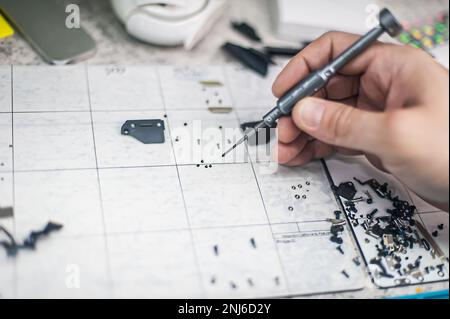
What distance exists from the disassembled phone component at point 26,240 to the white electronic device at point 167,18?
46 centimetres

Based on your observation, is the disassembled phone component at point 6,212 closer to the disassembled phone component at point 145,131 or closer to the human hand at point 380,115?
the disassembled phone component at point 145,131

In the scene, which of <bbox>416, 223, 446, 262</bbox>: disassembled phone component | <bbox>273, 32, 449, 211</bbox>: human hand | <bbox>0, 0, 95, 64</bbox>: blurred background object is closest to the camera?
<bbox>273, 32, 449, 211</bbox>: human hand

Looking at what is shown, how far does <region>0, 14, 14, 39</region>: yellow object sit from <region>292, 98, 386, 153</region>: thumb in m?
0.59

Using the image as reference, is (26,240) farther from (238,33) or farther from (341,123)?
(238,33)

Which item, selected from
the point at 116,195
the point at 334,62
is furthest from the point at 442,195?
the point at 116,195

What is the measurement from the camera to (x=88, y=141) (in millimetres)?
951

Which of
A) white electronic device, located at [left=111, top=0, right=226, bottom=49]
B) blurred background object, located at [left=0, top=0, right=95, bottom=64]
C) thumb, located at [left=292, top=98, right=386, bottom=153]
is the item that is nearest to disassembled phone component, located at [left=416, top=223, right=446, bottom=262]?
thumb, located at [left=292, top=98, right=386, bottom=153]

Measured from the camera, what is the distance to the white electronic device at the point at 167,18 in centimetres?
108

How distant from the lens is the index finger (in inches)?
37.5

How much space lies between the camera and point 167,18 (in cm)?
109

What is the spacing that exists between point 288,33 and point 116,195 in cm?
57

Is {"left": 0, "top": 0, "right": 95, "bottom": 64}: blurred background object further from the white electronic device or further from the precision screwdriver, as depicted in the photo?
the precision screwdriver

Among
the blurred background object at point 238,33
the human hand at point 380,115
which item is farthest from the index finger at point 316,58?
the blurred background object at point 238,33


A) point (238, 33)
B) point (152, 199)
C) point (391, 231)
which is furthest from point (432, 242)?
point (238, 33)
